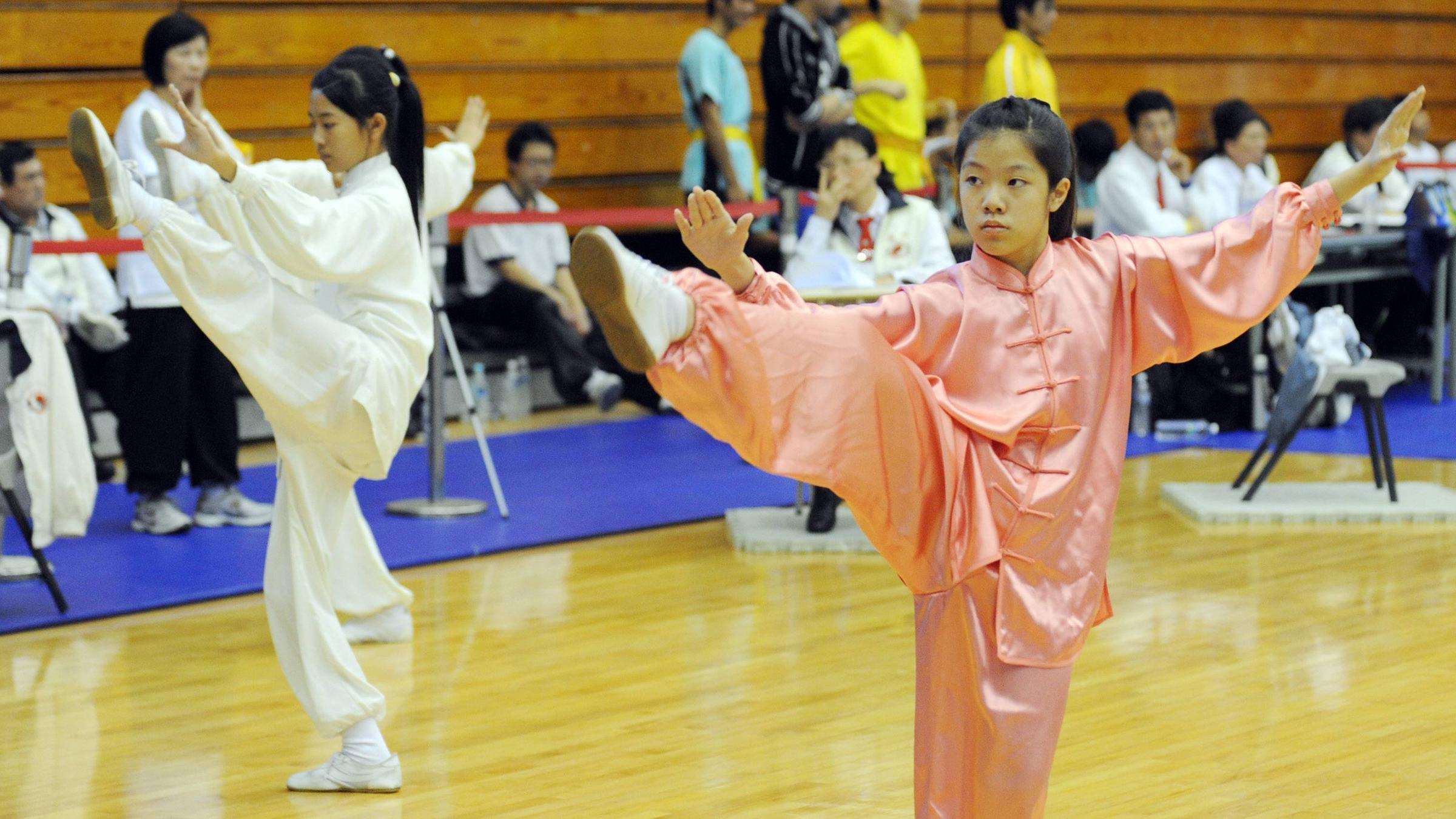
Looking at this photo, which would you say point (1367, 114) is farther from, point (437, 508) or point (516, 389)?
point (437, 508)

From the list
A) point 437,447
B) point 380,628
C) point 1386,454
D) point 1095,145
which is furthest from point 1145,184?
point 380,628

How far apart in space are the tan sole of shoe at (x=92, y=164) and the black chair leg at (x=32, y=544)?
1.73 metres

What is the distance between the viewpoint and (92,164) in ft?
9.53

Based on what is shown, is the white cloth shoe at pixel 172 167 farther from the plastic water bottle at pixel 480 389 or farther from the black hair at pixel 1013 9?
the black hair at pixel 1013 9

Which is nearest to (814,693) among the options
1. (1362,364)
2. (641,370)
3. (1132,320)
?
(1132,320)

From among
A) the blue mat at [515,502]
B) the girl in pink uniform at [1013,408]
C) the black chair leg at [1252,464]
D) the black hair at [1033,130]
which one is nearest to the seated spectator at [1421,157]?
the blue mat at [515,502]

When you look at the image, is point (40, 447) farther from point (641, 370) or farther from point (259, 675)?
point (641, 370)

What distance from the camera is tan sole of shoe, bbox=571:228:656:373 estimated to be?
194 centimetres

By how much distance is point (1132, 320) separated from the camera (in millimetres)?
2482

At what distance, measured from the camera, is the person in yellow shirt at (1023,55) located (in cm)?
767

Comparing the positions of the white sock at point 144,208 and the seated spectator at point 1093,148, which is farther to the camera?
the seated spectator at point 1093,148

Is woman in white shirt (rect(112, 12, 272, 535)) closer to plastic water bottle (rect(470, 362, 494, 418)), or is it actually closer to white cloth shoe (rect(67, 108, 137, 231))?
plastic water bottle (rect(470, 362, 494, 418))

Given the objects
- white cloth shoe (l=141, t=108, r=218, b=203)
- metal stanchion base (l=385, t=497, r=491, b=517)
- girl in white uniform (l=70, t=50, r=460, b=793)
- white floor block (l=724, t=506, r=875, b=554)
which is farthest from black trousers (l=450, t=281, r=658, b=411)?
white cloth shoe (l=141, t=108, r=218, b=203)

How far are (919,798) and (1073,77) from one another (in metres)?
8.39
